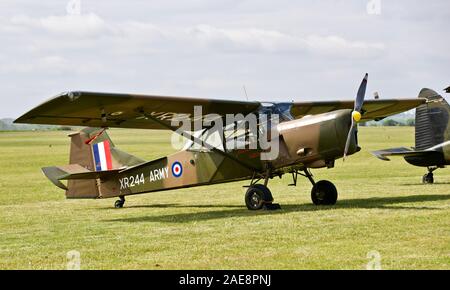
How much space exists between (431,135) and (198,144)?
8509 millimetres

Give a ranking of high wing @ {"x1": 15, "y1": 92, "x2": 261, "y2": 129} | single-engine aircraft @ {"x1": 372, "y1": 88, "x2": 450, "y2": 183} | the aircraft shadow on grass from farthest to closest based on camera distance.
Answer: single-engine aircraft @ {"x1": 372, "y1": 88, "x2": 450, "y2": 183} → the aircraft shadow on grass → high wing @ {"x1": 15, "y1": 92, "x2": 261, "y2": 129}

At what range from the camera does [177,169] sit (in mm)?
15484

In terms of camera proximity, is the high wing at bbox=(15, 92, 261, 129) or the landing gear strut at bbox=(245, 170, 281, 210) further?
the landing gear strut at bbox=(245, 170, 281, 210)

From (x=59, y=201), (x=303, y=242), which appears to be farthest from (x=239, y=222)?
(x=59, y=201)

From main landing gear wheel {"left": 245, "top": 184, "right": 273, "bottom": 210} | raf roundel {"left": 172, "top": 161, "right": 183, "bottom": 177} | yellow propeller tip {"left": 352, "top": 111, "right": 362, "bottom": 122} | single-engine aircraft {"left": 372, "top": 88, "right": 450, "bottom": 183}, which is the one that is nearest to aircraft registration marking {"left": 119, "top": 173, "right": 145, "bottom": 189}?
raf roundel {"left": 172, "top": 161, "right": 183, "bottom": 177}

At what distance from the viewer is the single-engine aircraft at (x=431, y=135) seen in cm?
2034

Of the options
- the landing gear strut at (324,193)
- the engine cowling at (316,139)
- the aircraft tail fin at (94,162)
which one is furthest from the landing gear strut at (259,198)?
the aircraft tail fin at (94,162)

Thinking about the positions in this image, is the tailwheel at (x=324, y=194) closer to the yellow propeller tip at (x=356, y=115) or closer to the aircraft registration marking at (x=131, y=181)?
the yellow propeller tip at (x=356, y=115)

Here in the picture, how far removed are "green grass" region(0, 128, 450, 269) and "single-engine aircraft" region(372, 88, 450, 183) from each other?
174cm

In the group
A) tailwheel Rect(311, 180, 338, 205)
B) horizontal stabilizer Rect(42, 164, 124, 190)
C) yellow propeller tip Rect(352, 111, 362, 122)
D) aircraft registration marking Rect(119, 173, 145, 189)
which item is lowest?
tailwheel Rect(311, 180, 338, 205)

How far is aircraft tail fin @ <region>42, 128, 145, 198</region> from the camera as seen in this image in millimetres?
16656

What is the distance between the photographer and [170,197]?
19.7 metres

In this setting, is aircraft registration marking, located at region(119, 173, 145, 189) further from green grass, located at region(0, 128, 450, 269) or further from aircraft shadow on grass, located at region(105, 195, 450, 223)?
aircraft shadow on grass, located at region(105, 195, 450, 223)
